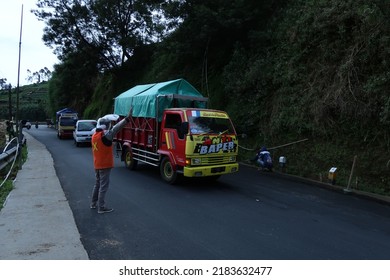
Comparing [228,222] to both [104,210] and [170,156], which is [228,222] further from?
[170,156]

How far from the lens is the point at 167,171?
33.5 ft

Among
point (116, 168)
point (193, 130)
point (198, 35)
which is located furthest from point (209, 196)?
point (198, 35)

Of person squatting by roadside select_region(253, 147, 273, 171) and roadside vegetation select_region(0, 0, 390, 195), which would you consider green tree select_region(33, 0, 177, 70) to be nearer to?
roadside vegetation select_region(0, 0, 390, 195)

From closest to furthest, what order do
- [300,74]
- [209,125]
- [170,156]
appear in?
[170,156]
[209,125]
[300,74]

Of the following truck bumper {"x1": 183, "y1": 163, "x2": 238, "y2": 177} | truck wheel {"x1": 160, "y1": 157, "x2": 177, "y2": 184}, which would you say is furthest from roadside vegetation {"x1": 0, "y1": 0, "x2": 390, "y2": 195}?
truck wheel {"x1": 160, "y1": 157, "x2": 177, "y2": 184}

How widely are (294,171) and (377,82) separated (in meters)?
3.77

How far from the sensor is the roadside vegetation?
10398 mm

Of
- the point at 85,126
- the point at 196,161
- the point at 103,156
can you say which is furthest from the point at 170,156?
the point at 85,126

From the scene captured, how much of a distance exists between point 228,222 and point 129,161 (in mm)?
7008

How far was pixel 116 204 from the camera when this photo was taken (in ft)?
25.3

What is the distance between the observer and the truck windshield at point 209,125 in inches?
379

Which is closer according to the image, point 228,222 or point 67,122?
point 228,222

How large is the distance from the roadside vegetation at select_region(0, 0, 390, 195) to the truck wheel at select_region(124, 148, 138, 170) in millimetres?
4730
